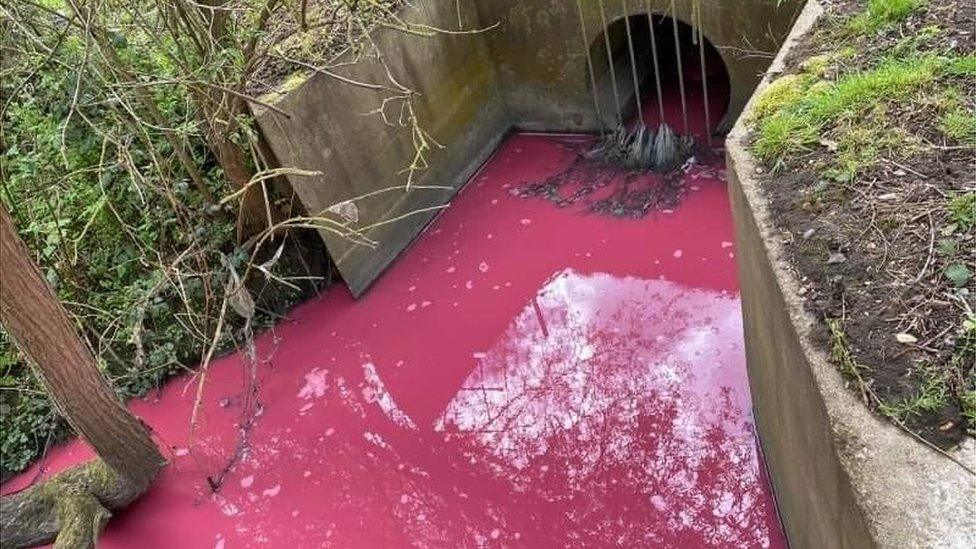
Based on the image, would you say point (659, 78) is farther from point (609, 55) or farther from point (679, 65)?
point (679, 65)

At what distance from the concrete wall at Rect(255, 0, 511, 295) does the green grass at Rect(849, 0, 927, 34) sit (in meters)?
3.80

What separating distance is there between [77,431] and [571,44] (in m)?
5.49

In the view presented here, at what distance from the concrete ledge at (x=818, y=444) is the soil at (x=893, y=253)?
0.08 meters

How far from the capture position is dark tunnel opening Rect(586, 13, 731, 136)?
27.2 ft

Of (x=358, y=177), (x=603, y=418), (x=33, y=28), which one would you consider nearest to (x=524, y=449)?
(x=603, y=418)

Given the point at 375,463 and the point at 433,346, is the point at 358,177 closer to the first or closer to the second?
the point at 433,346

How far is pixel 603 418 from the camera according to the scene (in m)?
5.46

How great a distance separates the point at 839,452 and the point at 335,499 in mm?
3629

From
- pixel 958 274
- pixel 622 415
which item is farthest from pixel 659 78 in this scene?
pixel 958 274

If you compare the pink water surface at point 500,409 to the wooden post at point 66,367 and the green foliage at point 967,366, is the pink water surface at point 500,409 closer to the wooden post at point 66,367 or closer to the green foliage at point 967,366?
the wooden post at point 66,367

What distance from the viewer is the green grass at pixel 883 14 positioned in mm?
4582

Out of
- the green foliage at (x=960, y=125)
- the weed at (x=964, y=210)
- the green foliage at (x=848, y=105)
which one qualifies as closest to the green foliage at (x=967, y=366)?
the weed at (x=964, y=210)

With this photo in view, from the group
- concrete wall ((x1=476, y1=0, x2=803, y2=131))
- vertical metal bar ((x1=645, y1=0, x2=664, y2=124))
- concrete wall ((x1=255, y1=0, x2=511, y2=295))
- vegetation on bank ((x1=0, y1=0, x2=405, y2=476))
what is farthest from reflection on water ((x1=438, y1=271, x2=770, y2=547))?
concrete wall ((x1=476, y1=0, x2=803, y2=131))

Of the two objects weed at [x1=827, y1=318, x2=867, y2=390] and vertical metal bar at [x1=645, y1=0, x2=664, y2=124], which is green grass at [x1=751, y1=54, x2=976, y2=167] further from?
vertical metal bar at [x1=645, y1=0, x2=664, y2=124]
